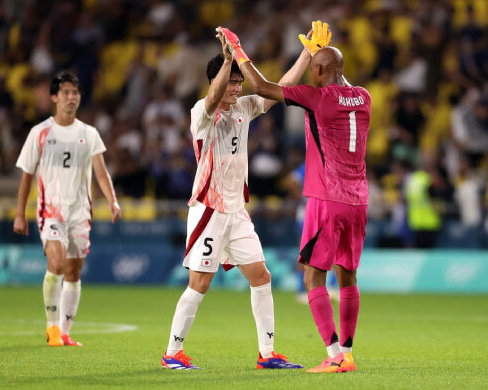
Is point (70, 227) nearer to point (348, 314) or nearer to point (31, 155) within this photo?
point (31, 155)

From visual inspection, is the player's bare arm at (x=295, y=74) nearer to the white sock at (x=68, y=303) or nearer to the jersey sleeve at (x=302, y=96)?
the jersey sleeve at (x=302, y=96)

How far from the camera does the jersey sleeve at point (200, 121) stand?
775 centimetres

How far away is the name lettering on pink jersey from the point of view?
7.52 meters

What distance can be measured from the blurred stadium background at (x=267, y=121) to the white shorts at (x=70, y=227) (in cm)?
897

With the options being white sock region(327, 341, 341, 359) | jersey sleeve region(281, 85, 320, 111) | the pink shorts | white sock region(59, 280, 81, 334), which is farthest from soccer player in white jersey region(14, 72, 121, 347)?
white sock region(327, 341, 341, 359)

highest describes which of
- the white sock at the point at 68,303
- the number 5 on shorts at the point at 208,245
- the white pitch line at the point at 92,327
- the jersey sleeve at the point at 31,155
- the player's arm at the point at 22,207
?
the jersey sleeve at the point at 31,155

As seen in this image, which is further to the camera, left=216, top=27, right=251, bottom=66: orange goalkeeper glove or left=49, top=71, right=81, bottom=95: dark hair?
left=49, top=71, right=81, bottom=95: dark hair

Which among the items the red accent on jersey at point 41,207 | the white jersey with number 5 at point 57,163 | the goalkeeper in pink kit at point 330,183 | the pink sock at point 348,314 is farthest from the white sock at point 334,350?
the red accent on jersey at point 41,207

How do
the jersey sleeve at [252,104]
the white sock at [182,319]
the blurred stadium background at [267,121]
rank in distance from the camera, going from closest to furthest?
the white sock at [182,319] → the jersey sleeve at [252,104] → the blurred stadium background at [267,121]

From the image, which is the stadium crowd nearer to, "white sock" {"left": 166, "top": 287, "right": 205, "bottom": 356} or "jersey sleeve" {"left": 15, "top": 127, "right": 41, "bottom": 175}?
"jersey sleeve" {"left": 15, "top": 127, "right": 41, "bottom": 175}

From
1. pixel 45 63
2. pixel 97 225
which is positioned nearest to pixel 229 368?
pixel 97 225

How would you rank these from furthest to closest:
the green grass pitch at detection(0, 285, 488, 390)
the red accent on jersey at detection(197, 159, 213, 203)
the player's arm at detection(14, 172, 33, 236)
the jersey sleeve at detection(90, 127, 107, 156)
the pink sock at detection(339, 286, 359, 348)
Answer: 1. the jersey sleeve at detection(90, 127, 107, 156)
2. the player's arm at detection(14, 172, 33, 236)
3. the red accent on jersey at detection(197, 159, 213, 203)
4. the pink sock at detection(339, 286, 359, 348)
5. the green grass pitch at detection(0, 285, 488, 390)

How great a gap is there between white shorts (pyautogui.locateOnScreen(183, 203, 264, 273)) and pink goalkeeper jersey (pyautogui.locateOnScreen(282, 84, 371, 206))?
780mm

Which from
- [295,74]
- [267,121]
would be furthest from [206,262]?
[267,121]
